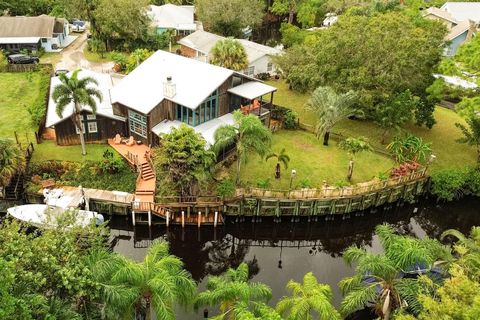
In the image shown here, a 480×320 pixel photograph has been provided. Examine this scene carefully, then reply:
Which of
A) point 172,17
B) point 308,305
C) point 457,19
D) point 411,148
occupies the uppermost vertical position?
point 457,19

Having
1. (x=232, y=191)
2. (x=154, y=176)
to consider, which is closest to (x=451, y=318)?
(x=232, y=191)

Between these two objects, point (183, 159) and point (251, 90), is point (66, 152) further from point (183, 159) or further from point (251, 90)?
point (251, 90)

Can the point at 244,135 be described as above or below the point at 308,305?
above

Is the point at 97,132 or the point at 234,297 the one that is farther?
the point at 97,132

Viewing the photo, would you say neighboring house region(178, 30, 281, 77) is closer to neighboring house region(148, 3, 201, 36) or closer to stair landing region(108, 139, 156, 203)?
neighboring house region(148, 3, 201, 36)

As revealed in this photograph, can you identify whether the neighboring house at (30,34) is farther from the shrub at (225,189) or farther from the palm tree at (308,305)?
the palm tree at (308,305)

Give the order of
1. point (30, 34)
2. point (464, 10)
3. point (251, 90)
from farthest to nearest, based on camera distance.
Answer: point (464, 10)
point (30, 34)
point (251, 90)

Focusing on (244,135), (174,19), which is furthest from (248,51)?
(244,135)

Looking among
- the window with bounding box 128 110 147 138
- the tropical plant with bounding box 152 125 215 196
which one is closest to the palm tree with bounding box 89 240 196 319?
the tropical plant with bounding box 152 125 215 196
